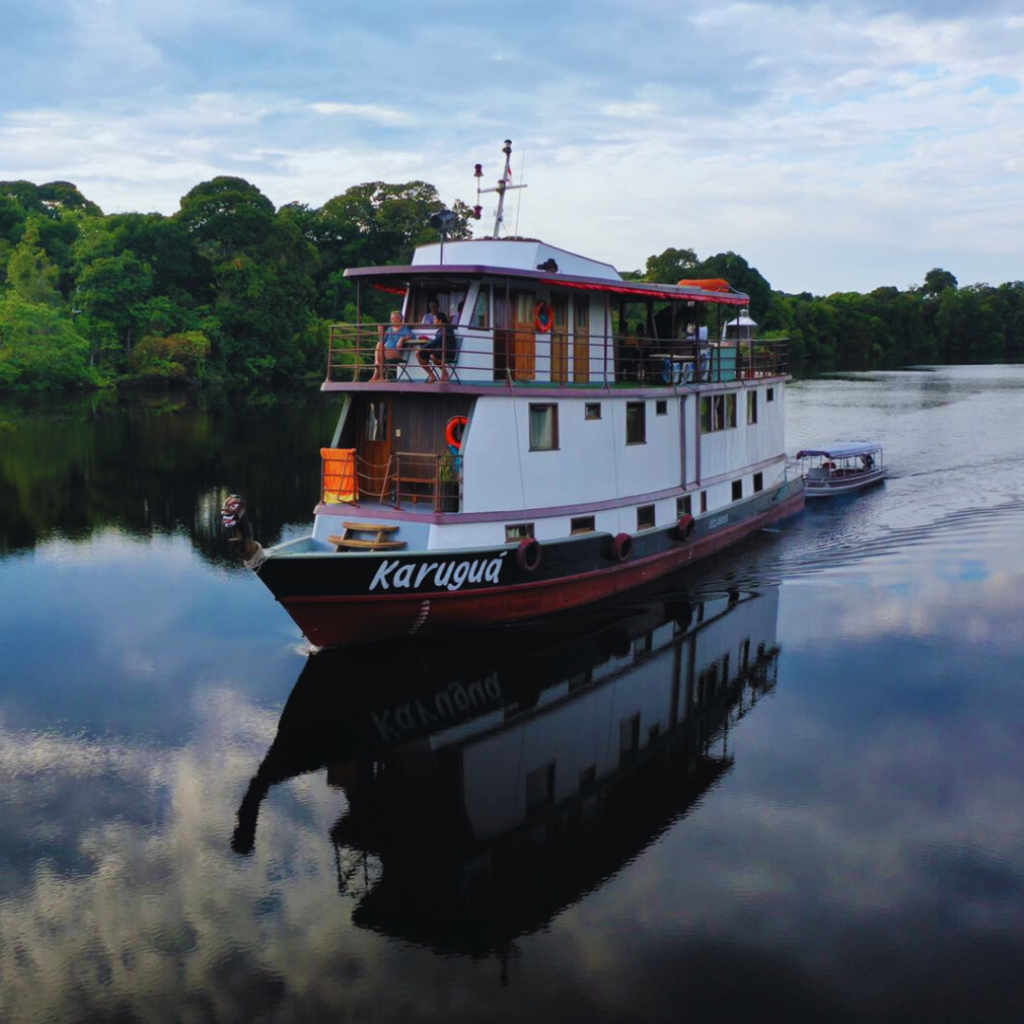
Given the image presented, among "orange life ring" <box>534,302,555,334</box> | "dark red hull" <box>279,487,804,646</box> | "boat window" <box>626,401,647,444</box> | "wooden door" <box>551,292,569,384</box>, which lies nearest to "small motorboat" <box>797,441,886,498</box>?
"boat window" <box>626,401,647,444</box>

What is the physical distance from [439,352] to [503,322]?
5.81 ft

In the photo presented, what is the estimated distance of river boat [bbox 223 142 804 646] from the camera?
20.9 m

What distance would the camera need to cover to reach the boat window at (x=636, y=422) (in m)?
25.8

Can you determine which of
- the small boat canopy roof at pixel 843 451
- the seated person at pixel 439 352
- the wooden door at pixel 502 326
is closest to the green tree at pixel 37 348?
the small boat canopy roof at pixel 843 451

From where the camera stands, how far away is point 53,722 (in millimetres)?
18703

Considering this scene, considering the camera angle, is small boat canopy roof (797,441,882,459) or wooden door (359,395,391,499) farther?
small boat canopy roof (797,441,882,459)

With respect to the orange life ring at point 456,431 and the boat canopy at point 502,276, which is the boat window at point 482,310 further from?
the orange life ring at point 456,431

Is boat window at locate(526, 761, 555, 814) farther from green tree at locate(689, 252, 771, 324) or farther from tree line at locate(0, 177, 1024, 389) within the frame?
green tree at locate(689, 252, 771, 324)

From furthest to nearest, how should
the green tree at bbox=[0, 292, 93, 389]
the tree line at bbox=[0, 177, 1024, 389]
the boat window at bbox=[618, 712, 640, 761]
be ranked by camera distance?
the tree line at bbox=[0, 177, 1024, 389] → the green tree at bbox=[0, 292, 93, 389] → the boat window at bbox=[618, 712, 640, 761]

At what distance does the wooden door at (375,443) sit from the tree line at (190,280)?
63.9m

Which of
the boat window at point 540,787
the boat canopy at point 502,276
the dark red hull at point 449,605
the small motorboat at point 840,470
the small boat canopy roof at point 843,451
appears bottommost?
the boat window at point 540,787

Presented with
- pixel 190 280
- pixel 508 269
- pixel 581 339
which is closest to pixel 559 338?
pixel 581 339

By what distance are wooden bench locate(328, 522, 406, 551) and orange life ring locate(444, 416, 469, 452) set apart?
2.17 metres

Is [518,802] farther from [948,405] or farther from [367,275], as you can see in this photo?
[948,405]
